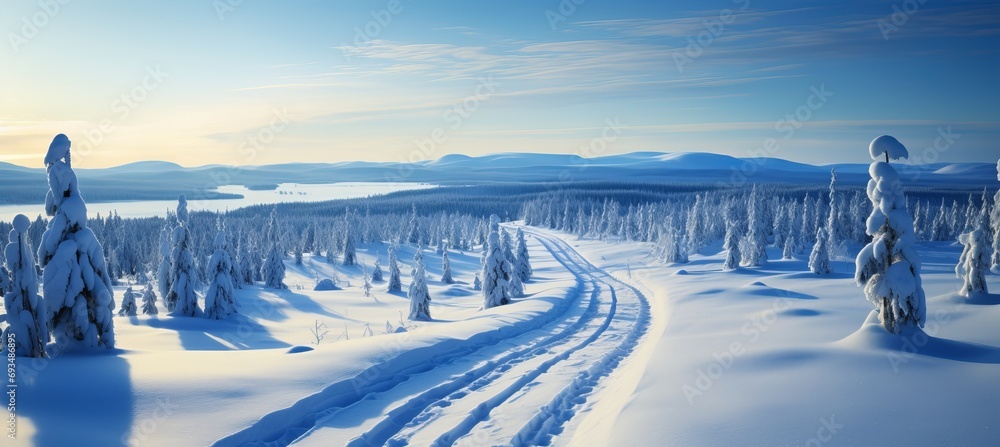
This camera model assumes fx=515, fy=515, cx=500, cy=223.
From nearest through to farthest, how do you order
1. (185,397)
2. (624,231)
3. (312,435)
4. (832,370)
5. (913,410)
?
(913,410) → (312,435) → (185,397) → (832,370) → (624,231)

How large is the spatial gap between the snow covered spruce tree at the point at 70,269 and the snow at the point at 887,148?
18644 mm

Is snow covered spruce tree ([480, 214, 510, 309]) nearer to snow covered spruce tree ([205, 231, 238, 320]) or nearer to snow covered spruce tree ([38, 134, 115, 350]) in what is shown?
snow covered spruce tree ([205, 231, 238, 320])

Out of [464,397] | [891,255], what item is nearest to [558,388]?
[464,397]

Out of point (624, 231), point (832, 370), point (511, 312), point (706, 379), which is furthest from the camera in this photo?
point (624, 231)

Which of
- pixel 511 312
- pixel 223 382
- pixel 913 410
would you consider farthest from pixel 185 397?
pixel 511 312

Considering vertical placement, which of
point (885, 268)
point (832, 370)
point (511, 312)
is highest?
point (885, 268)

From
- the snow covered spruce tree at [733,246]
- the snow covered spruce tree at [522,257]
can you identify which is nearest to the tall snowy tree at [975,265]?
the snow covered spruce tree at [733,246]

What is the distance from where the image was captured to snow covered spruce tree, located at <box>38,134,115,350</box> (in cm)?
1248

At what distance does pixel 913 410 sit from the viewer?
7.75 metres

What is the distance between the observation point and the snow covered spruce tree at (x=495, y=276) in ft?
101

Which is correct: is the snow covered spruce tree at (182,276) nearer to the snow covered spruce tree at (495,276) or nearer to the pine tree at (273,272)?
the snow covered spruce tree at (495,276)

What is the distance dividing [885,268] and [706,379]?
498 cm

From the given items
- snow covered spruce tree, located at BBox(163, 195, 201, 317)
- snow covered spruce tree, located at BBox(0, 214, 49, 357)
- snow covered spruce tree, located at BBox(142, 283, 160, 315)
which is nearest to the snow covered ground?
snow covered spruce tree, located at BBox(0, 214, 49, 357)

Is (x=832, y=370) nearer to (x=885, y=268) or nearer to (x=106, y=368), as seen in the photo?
(x=885, y=268)
